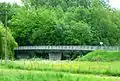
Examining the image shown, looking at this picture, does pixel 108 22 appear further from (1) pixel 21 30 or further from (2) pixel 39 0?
(2) pixel 39 0

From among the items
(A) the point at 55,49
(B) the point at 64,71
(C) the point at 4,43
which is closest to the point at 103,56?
(C) the point at 4,43

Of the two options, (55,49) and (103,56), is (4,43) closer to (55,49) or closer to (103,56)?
(103,56)

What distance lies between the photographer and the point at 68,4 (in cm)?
11094

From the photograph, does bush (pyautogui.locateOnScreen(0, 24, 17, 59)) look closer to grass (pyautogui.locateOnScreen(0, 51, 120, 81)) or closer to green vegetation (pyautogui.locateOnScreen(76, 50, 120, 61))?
green vegetation (pyautogui.locateOnScreen(76, 50, 120, 61))

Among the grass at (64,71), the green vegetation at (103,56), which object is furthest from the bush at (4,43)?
the grass at (64,71)

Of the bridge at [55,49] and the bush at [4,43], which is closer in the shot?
the bush at [4,43]

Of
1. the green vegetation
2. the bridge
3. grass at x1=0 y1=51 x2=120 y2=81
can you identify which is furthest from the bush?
the bridge

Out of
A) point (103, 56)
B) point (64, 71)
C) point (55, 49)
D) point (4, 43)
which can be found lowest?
point (55, 49)

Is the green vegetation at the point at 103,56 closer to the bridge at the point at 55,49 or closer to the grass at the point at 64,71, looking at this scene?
the grass at the point at 64,71

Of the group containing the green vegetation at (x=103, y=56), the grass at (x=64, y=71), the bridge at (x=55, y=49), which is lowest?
the bridge at (x=55, y=49)

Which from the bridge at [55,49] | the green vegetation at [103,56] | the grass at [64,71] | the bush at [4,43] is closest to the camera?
the grass at [64,71]

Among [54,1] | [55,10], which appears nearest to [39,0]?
[54,1]

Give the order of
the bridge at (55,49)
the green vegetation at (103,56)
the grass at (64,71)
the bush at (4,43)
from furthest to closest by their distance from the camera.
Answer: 1. the bridge at (55,49)
2. the green vegetation at (103,56)
3. the bush at (4,43)
4. the grass at (64,71)

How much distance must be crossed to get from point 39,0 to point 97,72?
76.4m
